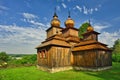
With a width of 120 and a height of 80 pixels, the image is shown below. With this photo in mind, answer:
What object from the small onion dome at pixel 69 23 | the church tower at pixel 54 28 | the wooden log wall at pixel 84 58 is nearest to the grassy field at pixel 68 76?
the wooden log wall at pixel 84 58

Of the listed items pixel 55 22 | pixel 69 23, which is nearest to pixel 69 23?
pixel 69 23

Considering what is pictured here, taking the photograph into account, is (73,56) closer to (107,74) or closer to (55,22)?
(107,74)

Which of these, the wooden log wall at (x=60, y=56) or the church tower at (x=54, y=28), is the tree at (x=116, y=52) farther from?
the wooden log wall at (x=60, y=56)

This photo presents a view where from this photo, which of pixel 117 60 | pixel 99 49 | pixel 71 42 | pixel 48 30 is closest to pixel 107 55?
pixel 99 49

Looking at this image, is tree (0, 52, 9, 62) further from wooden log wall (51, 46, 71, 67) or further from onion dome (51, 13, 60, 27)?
wooden log wall (51, 46, 71, 67)

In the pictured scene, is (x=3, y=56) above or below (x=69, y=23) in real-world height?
below

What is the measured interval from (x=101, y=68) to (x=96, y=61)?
1.74 meters

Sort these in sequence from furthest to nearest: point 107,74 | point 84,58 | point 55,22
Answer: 1. point 55,22
2. point 84,58
3. point 107,74

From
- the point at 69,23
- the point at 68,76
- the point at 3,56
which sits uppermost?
the point at 69,23

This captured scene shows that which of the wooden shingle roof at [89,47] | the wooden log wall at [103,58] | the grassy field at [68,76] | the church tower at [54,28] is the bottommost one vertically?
the grassy field at [68,76]

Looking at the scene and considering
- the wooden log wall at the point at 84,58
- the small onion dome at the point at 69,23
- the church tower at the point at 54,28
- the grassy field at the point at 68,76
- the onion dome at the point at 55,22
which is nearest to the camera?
the grassy field at the point at 68,76

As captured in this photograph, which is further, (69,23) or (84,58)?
(69,23)

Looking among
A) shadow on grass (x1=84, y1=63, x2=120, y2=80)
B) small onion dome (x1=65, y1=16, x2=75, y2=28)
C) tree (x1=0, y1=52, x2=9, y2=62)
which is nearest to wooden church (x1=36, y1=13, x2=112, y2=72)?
shadow on grass (x1=84, y1=63, x2=120, y2=80)

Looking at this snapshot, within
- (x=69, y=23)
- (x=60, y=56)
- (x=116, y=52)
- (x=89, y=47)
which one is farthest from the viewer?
(x=116, y=52)
